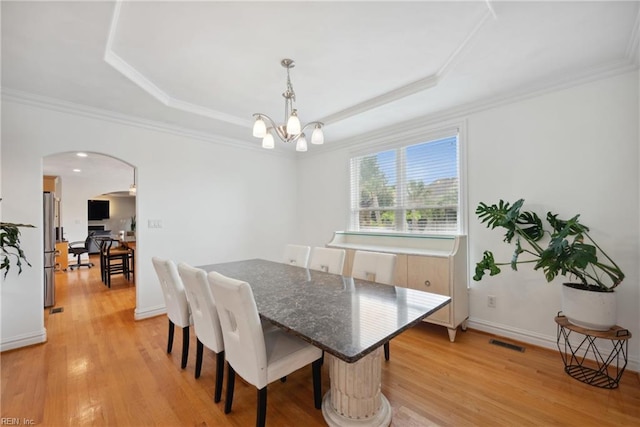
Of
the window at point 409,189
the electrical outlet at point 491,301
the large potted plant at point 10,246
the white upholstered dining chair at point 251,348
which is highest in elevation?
the window at point 409,189

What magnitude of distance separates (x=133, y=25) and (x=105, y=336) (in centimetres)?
301

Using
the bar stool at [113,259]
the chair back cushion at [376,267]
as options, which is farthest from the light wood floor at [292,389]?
the bar stool at [113,259]

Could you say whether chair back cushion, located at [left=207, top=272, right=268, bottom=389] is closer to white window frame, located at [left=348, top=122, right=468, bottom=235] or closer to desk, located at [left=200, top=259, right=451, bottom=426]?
desk, located at [left=200, top=259, right=451, bottom=426]

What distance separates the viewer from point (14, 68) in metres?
2.23

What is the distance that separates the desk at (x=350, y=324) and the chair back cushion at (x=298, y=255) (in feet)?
3.32

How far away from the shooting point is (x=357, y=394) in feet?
5.21

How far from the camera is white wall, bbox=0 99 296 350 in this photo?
2.67 meters

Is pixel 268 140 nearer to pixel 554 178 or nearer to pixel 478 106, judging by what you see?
→ pixel 478 106

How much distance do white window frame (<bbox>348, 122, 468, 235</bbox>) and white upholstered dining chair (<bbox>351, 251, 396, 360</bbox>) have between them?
4.17 feet

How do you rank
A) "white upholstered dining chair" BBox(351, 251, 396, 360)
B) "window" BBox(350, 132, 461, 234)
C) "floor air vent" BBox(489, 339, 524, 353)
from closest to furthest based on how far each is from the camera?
"white upholstered dining chair" BBox(351, 251, 396, 360), "floor air vent" BBox(489, 339, 524, 353), "window" BBox(350, 132, 461, 234)

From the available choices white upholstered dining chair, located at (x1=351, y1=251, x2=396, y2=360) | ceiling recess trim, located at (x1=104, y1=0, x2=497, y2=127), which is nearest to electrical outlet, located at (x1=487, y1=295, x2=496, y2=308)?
white upholstered dining chair, located at (x1=351, y1=251, x2=396, y2=360)

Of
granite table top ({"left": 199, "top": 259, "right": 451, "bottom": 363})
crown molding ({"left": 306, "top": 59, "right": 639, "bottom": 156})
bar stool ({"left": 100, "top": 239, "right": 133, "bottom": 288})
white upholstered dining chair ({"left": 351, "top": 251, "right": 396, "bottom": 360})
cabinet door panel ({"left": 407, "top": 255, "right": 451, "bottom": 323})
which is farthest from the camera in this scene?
bar stool ({"left": 100, "top": 239, "right": 133, "bottom": 288})

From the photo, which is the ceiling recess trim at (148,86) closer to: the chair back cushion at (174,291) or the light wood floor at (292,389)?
the chair back cushion at (174,291)

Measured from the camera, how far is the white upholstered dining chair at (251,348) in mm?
1434
